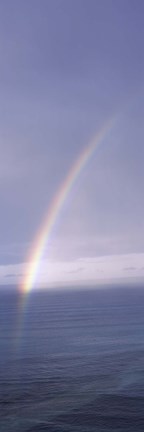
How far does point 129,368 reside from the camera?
273 ft

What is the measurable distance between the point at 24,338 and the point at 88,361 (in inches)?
1934

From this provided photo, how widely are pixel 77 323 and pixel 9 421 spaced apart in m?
113

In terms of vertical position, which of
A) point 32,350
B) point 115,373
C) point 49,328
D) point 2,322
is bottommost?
point 115,373

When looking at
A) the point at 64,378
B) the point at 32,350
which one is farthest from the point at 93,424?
the point at 32,350

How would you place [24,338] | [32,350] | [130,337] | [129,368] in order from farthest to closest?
[24,338] → [130,337] → [32,350] → [129,368]

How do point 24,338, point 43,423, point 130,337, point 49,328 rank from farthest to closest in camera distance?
1. point 49,328
2. point 24,338
3. point 130,337
4. point 43,423

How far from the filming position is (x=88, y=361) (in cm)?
9262

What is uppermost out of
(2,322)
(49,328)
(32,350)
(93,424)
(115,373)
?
(2,322)

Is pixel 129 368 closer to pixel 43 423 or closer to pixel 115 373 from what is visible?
pixel 115 373

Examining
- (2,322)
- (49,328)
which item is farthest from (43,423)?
(2,322)

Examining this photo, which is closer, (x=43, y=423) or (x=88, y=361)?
(x=43, y=423)

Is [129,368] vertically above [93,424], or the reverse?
[129,368]

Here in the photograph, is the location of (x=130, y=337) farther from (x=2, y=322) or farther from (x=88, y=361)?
(x=2, y=322)

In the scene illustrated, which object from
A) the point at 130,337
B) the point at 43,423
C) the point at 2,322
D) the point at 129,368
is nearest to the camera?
the point at 43,423
